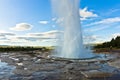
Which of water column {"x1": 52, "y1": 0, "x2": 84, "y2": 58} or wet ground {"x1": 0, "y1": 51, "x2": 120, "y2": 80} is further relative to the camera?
water column {"x1": 52, "y1": 0, "x2": 84, "y2": 58}

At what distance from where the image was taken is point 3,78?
61.6ft

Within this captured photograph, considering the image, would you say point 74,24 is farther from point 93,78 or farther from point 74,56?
point 93,78

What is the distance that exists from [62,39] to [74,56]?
535 cm

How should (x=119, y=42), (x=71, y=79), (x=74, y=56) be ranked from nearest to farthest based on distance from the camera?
1. (x=71, y=79)
2. (x=74, y=56)
3. (x=119, y=42)

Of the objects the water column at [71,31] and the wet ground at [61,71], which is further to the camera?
the water column at [71,31]

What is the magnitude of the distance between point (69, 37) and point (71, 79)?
2453cm

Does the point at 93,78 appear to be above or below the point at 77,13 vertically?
below

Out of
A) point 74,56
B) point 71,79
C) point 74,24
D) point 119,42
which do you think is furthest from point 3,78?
point 119,42

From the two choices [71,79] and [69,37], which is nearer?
[71,79]

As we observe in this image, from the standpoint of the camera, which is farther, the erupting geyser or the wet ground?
the erupting geyser

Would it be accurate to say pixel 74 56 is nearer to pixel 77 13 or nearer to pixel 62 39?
pixel 62 39

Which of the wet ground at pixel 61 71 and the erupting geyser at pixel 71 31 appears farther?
the erupting geyser at pixel 71 31

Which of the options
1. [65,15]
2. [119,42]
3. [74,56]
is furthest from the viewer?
[119,42]

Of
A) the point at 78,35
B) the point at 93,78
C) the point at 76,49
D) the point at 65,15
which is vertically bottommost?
the point at 93,78
